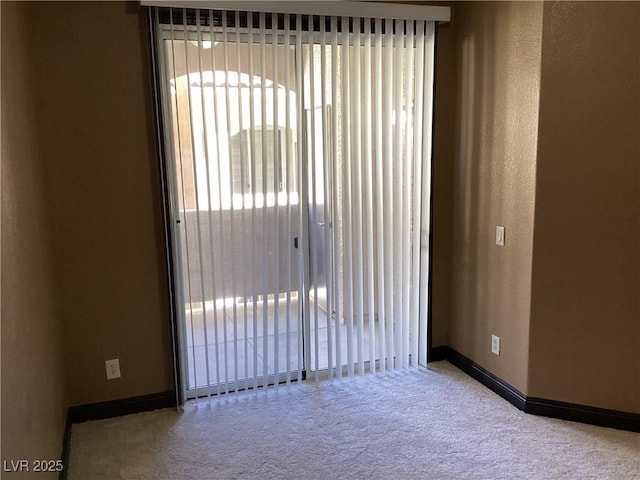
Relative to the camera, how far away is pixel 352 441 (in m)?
2.65

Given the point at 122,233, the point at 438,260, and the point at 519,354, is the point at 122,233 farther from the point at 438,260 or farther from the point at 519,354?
the point at 519,354

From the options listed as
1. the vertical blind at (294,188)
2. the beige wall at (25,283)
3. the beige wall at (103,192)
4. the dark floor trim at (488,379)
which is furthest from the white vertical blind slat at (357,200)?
the beige wall at (25,283)

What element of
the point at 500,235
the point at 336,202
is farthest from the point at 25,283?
the point at 500,235

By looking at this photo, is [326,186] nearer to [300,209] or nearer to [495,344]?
[300,209]

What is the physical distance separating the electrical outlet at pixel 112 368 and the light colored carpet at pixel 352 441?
25cm

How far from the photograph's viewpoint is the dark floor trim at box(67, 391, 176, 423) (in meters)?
2.87

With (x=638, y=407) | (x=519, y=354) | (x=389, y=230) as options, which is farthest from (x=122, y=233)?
(x=638, y=407)

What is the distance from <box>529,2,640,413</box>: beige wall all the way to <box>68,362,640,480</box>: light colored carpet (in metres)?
0.34

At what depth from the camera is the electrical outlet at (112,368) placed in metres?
2.91

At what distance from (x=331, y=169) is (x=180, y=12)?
1183 millimetres

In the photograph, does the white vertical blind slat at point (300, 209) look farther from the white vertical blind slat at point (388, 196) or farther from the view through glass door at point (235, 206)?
the white vertical blind slat at point (388, 196)

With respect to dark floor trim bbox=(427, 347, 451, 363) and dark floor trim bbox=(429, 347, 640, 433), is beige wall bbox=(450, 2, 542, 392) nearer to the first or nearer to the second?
dark floor trim bbox=(429, 347, 640, 433)

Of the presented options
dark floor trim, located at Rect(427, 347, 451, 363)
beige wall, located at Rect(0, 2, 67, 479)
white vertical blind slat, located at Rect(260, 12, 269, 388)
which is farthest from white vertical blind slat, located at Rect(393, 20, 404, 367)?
beige wall, located at Rect(0, 2, 67, 479)

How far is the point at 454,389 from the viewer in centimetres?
320
